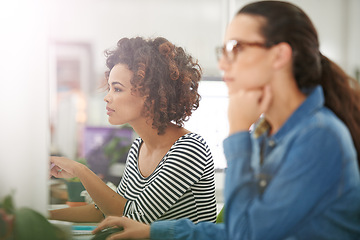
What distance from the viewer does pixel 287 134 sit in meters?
0.67

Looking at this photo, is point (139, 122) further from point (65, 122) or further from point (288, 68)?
point (65, 122)

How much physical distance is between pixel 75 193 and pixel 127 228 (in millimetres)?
229

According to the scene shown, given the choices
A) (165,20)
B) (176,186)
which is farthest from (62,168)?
(165,20)

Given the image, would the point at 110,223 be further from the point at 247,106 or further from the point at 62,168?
the point at 247,106

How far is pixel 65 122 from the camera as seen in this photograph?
3633mm

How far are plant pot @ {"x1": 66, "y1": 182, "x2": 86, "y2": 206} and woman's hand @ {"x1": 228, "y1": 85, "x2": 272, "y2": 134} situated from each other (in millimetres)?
464

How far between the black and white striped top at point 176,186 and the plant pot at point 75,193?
0.10 metres

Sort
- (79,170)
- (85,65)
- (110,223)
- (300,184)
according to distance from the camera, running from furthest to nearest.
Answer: (85,65) → (79,170) → (110,223) → (300,184)

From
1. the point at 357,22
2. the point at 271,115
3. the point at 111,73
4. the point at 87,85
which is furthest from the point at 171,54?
the point at 87,85

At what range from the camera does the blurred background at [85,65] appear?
30.1 inches

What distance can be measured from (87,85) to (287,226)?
319 cm

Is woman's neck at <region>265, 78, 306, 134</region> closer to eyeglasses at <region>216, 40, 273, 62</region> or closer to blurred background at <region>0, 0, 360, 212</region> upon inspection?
eyeglasses at <region>216, 40, 273, 62</region>

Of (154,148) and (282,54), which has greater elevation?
(282,54)

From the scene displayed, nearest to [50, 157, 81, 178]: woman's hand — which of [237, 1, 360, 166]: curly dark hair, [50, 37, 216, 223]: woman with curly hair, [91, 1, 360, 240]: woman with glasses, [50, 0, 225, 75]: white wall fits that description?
[50, 37, 216, 223]: woman with curly hair
